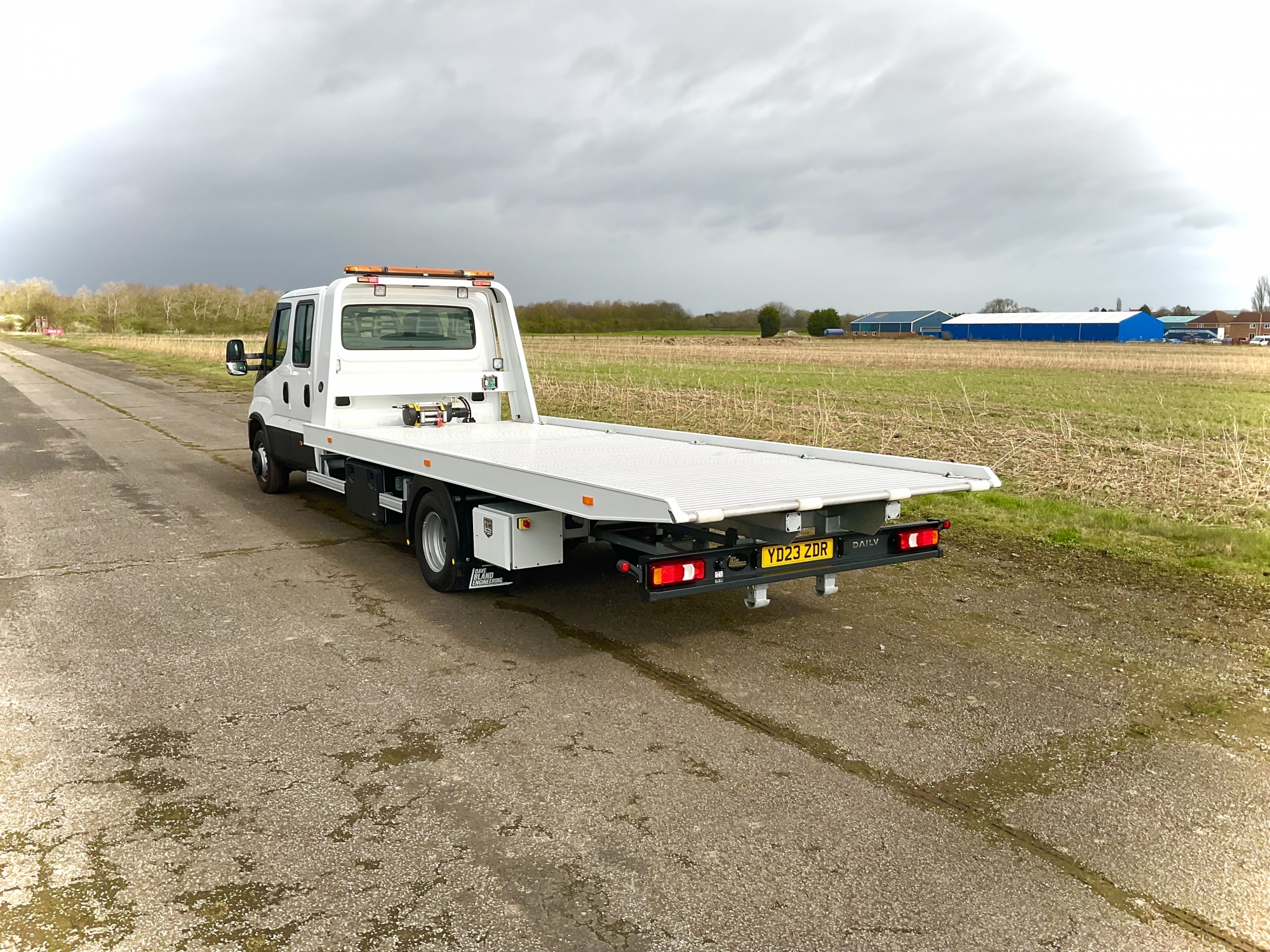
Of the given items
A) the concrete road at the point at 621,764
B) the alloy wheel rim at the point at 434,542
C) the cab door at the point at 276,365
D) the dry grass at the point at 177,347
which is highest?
the dry grass at the point at 177,347

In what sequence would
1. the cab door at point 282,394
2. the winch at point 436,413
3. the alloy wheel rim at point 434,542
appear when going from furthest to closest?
the cab door at point 282,394 → the winch at point 436,413 → the alloy wheel rim at point 434,542

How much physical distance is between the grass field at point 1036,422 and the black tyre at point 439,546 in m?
4.26

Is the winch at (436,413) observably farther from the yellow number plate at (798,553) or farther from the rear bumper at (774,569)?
the yellow number plate at (798,553)

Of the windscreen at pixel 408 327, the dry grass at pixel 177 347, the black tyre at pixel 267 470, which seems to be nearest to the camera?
the windscreen at pixel 408 327

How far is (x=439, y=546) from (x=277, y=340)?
4474 mm

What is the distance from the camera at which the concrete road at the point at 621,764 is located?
311cm

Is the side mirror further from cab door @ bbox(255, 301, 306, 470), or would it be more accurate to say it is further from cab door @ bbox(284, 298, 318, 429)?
cab door @ bbox(284, 298, 318, 429)

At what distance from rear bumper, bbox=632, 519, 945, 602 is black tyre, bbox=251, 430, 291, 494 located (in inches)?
260

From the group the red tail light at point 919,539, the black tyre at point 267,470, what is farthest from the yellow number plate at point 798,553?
the black tyre at point 267,470

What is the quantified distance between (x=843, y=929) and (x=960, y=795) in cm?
114

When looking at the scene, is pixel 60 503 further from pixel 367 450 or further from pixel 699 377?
pixel 699 377

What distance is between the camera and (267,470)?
10875mm

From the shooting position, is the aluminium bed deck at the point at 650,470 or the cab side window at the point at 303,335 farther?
the cab side window at the point at 303,335

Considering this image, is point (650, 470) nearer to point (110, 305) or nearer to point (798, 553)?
point (798, 553)
